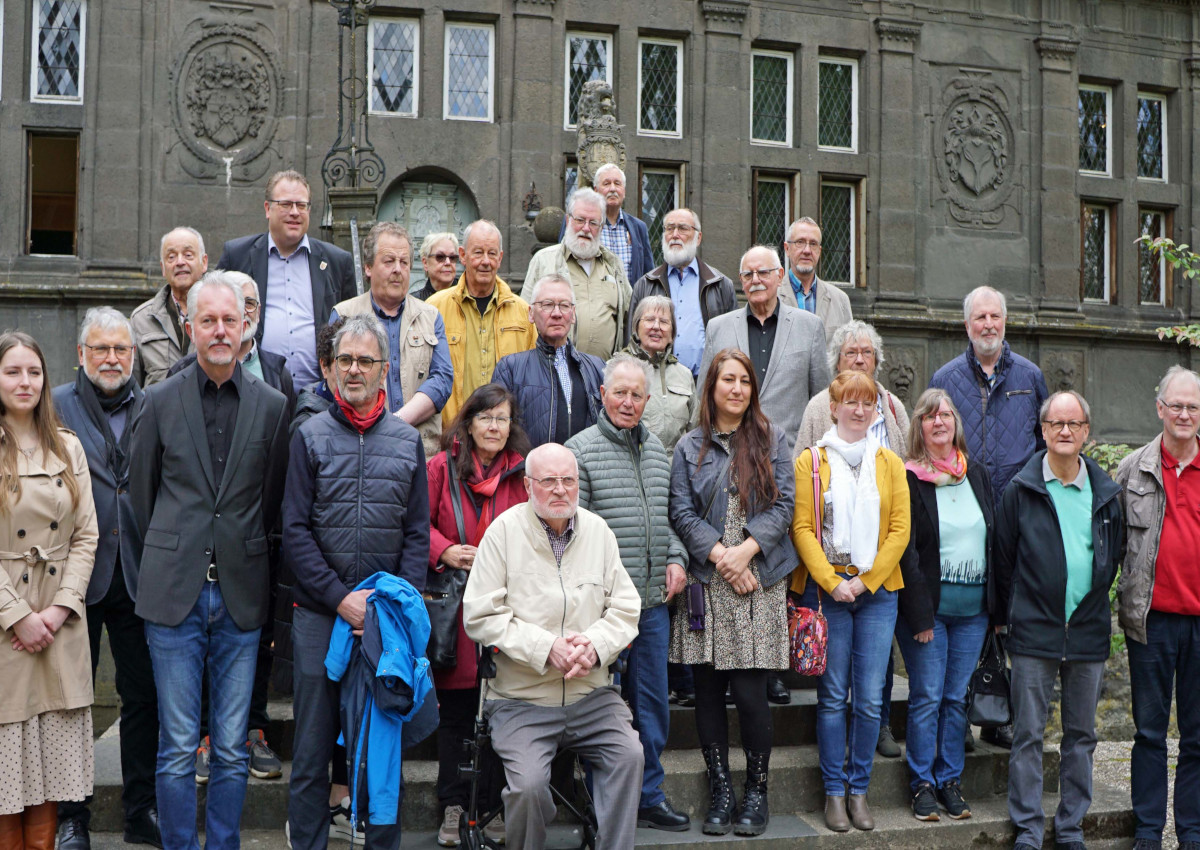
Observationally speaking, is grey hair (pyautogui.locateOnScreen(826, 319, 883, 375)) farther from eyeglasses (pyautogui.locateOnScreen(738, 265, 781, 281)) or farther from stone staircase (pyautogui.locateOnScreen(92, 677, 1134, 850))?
stone staircase (pyautogui.locateOnScreen(92, 677, 1134, 850))

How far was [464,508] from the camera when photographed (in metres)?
5.59

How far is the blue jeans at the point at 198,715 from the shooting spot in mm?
4781

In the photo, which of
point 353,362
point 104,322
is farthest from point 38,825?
point 353,362

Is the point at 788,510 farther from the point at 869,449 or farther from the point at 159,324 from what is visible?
the point at 159,324

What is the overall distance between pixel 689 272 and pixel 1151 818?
4119 mm

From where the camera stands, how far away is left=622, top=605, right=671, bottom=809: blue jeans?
573 centimetres

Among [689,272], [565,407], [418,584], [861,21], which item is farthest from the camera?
[861,21]

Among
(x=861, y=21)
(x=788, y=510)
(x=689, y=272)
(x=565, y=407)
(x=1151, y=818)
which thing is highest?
(x=861, y=21)

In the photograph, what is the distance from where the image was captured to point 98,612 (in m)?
5.38

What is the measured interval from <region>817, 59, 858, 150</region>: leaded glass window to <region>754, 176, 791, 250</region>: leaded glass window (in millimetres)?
1105

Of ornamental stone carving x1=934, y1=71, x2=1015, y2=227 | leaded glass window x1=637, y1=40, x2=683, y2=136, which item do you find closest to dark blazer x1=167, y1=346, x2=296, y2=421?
leaded glass window x1=637, y1=40, x2=683, y2=136

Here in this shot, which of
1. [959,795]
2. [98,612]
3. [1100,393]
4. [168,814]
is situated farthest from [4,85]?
[1100,393]

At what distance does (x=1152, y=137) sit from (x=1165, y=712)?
1879 centimetres

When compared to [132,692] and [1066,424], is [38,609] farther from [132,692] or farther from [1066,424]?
[1066,424]
